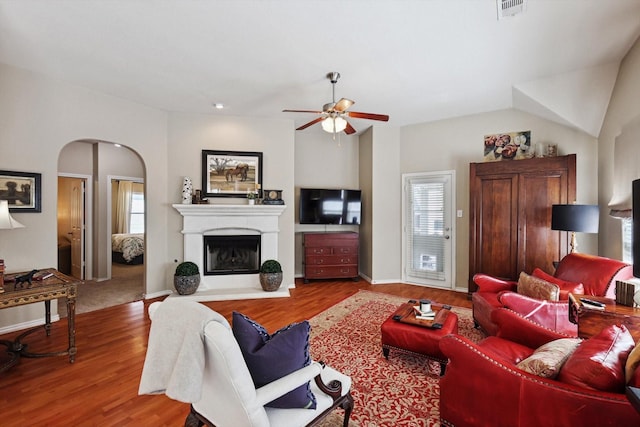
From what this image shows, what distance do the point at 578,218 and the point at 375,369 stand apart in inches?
111

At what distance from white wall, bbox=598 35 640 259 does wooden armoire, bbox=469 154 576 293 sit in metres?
0.33

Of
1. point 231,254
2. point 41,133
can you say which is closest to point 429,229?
point 231,254

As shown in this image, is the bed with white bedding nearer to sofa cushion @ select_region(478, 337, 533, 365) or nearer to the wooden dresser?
the wooden dresser

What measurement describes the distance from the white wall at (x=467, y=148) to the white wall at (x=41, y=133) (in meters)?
4.65

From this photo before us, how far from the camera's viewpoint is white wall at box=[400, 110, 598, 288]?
151 inches

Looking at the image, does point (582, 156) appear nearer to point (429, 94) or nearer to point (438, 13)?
point (429, 94)

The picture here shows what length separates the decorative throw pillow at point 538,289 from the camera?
8.48 feet

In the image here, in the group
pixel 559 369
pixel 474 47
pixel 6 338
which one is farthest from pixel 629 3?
pixel 6 338

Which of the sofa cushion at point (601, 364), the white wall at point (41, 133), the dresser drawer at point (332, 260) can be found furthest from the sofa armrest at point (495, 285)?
the white wall at point (41, 133)

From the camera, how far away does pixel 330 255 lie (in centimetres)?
539

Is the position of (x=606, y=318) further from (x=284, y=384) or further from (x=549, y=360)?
(x=284, y=384)

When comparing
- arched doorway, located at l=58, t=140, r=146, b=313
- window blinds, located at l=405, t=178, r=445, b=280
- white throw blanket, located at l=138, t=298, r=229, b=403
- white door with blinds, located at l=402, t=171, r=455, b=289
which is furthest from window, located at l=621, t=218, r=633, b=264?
arched doorway, located at l=58, t=140, r=146, b=313

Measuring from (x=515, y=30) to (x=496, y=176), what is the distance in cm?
202

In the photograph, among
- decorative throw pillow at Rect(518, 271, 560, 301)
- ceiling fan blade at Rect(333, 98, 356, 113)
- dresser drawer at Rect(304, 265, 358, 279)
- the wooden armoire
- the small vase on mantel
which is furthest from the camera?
dresser drawer at Rect(304, 265, 358, 279)
